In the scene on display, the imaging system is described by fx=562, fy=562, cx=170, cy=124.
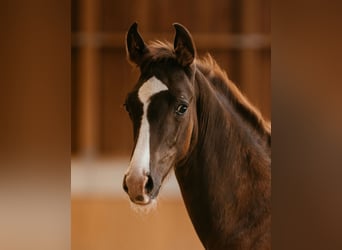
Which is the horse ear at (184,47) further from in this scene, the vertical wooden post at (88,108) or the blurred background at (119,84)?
the vertical wooden post at (88,108)

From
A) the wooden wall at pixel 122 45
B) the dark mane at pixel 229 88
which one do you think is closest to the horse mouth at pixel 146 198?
the wooden wall at pixel 122 45

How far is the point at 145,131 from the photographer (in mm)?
1578

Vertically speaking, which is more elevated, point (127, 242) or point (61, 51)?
point (61, 51)

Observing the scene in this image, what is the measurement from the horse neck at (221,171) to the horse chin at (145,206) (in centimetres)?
9

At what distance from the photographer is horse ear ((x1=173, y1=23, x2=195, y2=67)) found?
1.62m

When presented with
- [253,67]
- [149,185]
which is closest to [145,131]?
[149,185]

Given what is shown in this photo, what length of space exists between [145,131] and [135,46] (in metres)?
0.27

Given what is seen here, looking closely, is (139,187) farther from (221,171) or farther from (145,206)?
(221,171)

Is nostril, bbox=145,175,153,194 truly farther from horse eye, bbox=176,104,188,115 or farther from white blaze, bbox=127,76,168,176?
horse eye, bbox=176,104,188,115

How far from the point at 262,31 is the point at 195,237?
660 millimetres

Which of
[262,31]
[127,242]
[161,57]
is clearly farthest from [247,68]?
[127,242]

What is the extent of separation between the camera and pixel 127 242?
170 centimetres

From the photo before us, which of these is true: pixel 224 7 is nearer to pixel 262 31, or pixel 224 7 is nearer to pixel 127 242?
pixel 262 31

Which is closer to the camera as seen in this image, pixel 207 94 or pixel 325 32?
pixel 207 94
